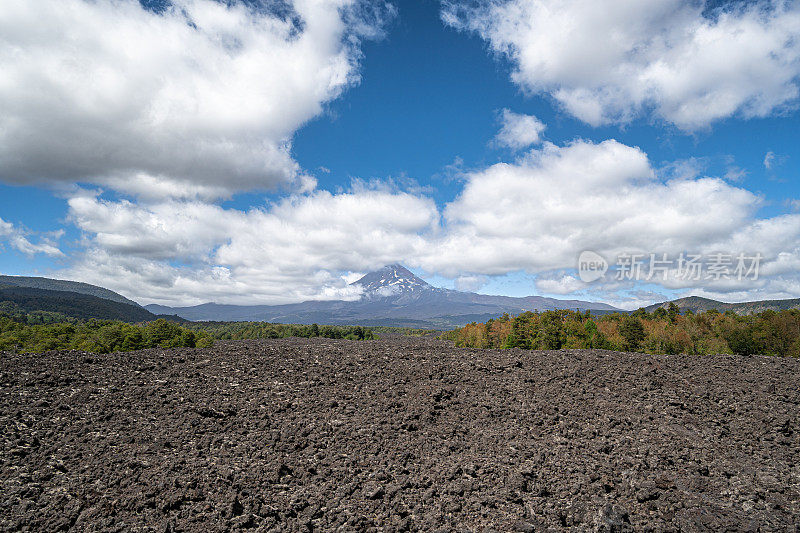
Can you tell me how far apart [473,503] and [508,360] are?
24.3ft

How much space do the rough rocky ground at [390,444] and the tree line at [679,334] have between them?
1796 centimetres

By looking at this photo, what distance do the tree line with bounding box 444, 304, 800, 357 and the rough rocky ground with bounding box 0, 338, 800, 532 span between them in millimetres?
17960

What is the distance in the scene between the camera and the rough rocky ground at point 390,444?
6973 mm

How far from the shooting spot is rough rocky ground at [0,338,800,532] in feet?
22.9

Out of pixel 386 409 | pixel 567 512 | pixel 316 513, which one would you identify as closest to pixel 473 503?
pixel 567 512

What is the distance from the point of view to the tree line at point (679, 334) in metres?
28.1

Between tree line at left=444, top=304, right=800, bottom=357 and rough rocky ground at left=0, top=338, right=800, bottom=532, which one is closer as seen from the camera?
rough rocky ground at left=0, top=338, right=800, bottom=532

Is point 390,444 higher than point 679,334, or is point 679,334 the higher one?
point 679,334

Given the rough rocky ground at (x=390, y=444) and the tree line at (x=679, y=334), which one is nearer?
the rough rocky ground at (x=390, y=444)

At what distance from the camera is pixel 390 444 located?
912 cm

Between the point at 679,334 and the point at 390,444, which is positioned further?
the point at 679,334

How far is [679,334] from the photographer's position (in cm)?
3058

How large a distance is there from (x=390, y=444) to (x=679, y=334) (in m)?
31.7

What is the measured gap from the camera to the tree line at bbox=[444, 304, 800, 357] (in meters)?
28.1
